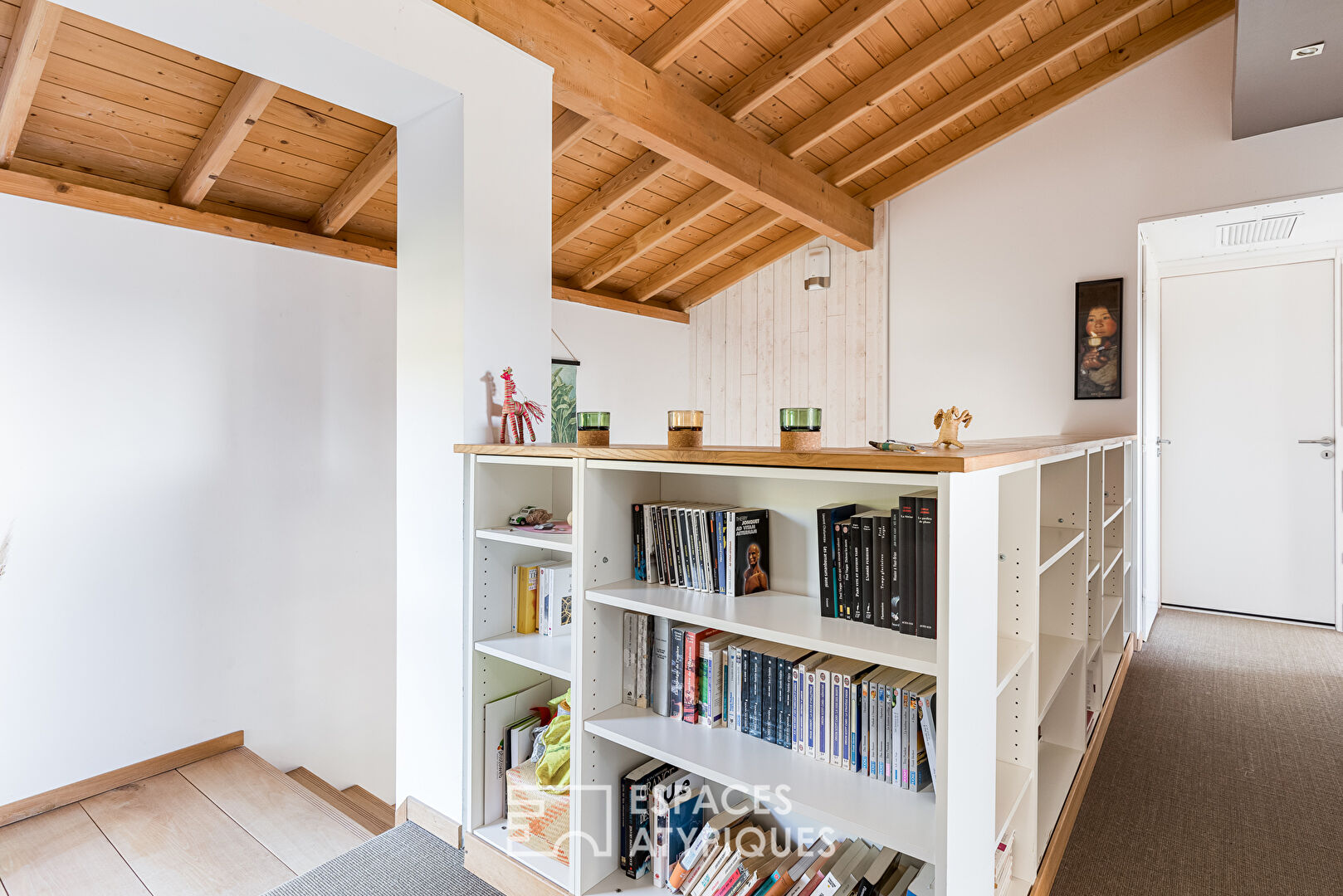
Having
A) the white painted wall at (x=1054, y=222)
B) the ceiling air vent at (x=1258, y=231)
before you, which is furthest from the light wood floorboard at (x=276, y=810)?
the ceiling air vent at (x=1258, y=231)

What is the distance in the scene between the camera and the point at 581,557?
64.0 inches

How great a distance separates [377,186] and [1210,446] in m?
4.91

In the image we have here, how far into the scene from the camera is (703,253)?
15.4 ft

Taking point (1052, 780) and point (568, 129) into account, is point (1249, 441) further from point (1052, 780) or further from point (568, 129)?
point (568, 129)

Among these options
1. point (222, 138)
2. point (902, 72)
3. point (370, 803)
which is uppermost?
point (902, 72)

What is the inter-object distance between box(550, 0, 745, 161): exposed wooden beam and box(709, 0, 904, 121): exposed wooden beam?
0.42 m

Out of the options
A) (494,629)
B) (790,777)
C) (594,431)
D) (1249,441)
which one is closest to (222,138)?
(594,431)

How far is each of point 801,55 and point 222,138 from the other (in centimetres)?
231

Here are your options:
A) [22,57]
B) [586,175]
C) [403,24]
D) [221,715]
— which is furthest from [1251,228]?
[221,715]

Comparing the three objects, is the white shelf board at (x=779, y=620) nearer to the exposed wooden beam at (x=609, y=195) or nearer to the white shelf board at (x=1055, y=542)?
the white shelf board at (x=1055, y=542)

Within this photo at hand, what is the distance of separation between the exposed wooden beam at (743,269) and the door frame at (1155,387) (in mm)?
2031

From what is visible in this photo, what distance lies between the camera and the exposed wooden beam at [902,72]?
3006 millimetres

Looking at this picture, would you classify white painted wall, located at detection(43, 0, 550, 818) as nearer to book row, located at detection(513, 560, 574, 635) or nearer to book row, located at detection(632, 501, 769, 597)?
book row, located at detection(513, 560, 574, 635)

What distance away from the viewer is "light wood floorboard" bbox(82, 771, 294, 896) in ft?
6.64
